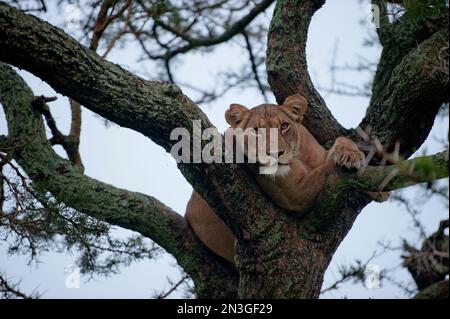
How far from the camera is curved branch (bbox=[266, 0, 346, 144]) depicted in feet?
19.7

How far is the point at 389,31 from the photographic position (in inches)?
258

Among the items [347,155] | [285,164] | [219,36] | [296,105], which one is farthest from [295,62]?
[219,36]

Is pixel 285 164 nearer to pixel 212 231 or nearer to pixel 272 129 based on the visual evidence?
pixel 272 129

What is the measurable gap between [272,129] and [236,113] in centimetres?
49

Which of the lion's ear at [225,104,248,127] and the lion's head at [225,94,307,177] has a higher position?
the lion's ear at [225,104,248,127]

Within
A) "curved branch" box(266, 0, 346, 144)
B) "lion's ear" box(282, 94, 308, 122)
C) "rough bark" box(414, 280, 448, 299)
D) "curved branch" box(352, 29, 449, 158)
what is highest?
"curved branch" box(266, 0, 346, 144)

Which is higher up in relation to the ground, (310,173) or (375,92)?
(375,92)

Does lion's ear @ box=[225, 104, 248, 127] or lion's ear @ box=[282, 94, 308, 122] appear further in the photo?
lion's ear @ box=[225, 104, 248, 127]

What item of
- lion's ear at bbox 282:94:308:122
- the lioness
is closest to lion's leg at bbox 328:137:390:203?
the lioness

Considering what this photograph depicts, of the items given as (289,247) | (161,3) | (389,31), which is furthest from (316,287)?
(161,3)

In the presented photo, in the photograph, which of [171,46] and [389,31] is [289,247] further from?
[171,46]

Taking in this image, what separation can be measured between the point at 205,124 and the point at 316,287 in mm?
1545

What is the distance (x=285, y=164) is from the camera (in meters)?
5.34

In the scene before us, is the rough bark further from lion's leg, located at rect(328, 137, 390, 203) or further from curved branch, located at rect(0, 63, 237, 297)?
curved branch, located at rect(0, 63, 237, 297)
